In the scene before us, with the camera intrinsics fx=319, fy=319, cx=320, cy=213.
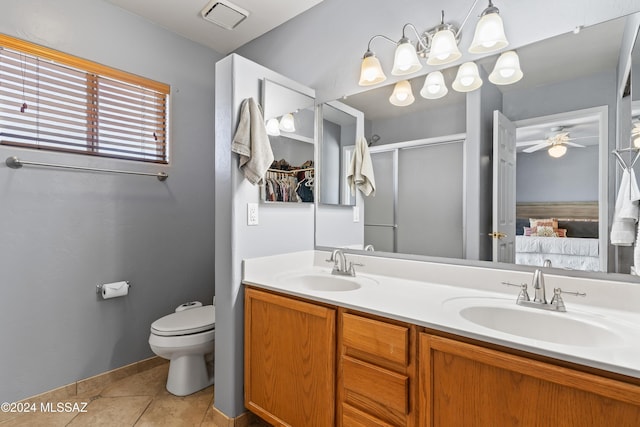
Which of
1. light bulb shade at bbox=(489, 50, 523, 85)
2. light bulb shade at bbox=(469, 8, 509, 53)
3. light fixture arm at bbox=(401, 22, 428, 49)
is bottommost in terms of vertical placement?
light bulb shade at bbox=(489, 50, 523, 85)

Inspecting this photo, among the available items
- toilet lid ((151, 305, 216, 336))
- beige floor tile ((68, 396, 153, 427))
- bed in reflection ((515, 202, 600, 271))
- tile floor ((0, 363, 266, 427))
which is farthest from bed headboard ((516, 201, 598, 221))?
beige floor tile ((68, 396, 153, 427))

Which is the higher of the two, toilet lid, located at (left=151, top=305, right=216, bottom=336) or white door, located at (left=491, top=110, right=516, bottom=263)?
white door, located at (left=491, top=110, right=516, bottom=263)

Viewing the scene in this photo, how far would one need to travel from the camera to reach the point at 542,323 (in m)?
1.15

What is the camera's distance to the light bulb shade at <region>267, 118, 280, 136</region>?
1918 mm

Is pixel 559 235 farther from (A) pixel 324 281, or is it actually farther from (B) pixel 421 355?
(A) pixel 324 281

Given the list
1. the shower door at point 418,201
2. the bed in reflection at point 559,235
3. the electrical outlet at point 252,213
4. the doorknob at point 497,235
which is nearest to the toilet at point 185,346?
the electrical outlet at point 252,213

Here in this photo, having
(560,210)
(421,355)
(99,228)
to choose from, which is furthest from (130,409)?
(560,210)

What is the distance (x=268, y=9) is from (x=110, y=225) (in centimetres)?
181

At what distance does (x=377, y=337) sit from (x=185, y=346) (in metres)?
1.32

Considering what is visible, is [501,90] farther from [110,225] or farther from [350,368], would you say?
[110,225]

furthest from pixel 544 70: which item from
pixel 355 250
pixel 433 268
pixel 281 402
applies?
pixel 281 402

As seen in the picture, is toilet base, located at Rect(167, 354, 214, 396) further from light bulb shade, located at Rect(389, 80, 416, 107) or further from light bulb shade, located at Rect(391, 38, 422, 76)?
light bulb shade, located at Rect(391, 38, 422, 76)

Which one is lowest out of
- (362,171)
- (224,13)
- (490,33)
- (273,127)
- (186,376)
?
(186,376)

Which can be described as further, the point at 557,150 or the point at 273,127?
the point at 273,127
